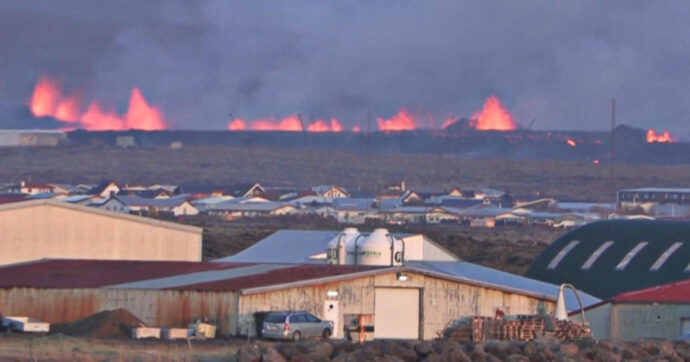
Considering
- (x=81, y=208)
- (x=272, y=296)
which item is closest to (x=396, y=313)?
(x=272, y=296)

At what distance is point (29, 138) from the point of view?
182m

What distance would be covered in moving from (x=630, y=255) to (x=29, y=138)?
481ft

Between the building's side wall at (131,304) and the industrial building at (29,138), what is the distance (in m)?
149

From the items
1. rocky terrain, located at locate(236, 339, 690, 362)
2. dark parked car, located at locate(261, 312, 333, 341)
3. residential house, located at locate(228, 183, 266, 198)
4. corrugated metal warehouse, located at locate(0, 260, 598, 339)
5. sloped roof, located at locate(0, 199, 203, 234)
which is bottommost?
rocky terrain, located at locate(236, 339, 690, 362)

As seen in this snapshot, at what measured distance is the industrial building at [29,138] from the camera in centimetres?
18012

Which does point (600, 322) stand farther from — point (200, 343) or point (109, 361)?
point (109, 361)

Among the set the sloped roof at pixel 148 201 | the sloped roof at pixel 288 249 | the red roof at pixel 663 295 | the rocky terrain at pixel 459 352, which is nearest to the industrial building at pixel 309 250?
the sloped roof at pixel 288 249

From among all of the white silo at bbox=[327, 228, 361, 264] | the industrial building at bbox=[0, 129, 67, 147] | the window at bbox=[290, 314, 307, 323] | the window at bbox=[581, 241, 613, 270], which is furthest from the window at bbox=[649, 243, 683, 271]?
the industrial building at bbox=[0, 129, 67, 147]

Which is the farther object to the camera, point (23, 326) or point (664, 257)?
point (664, 257)

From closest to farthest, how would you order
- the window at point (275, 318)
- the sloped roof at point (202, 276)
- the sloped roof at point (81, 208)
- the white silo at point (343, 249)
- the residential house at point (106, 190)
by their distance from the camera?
the window at point (275, 318) → the sloped roof at point (202, 276) → the white silo at point (343, 249) → the sloped roof at point (81, 208) → the residential house at point (106, 190)

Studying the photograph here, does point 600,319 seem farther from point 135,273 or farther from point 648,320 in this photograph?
point 135,273

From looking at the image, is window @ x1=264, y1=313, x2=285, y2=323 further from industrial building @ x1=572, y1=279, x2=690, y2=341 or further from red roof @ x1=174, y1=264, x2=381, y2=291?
industrial building @ x1=572, y1=279, x2=690, y2=341

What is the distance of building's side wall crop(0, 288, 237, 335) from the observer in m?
31.2

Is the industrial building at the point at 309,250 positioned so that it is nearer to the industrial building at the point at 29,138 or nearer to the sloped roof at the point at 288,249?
the sloped roof at the point at 288,249
